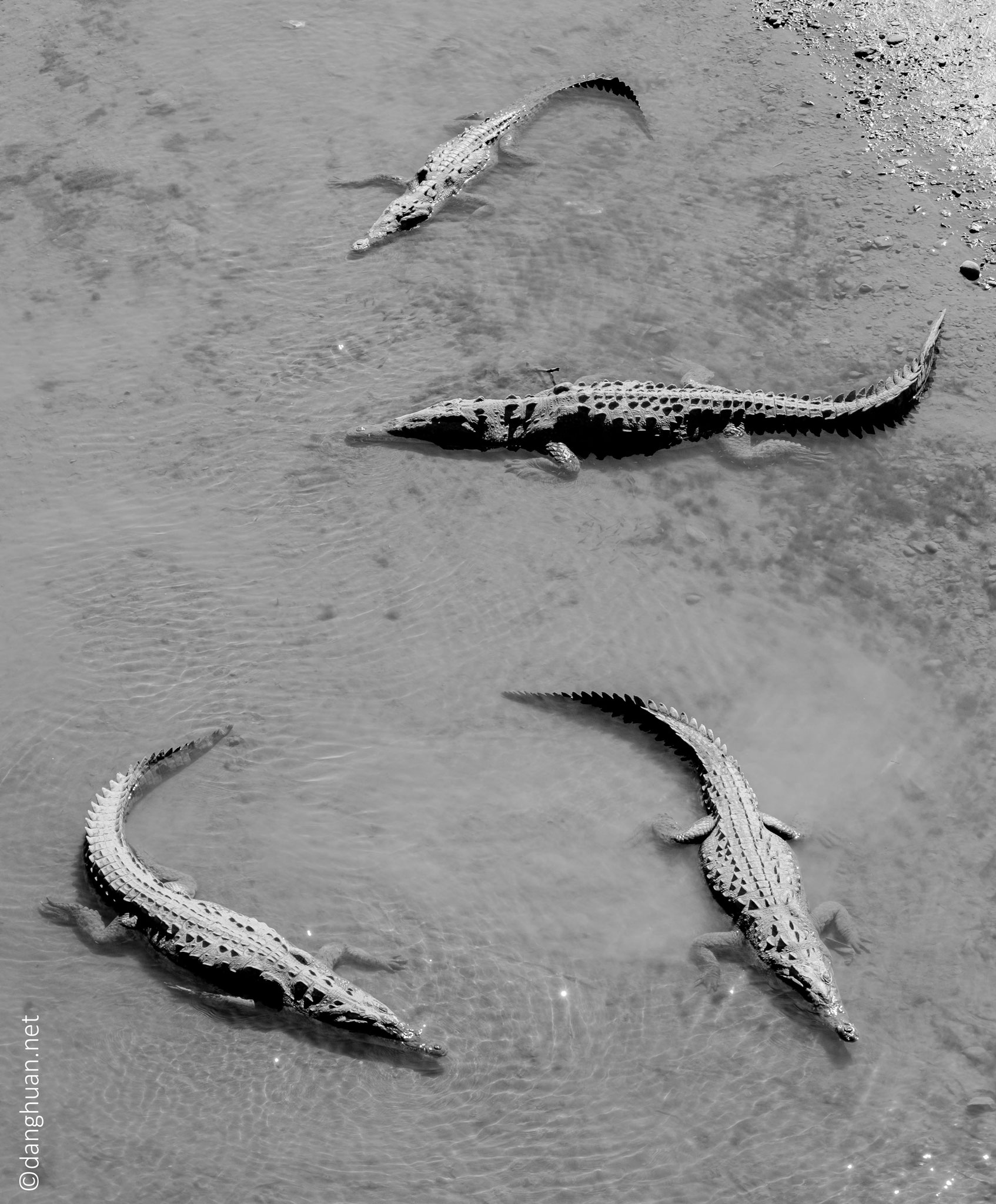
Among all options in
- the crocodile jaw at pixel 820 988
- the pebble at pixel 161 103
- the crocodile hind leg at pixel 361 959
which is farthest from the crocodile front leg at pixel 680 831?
the pebble at pixel 161 103

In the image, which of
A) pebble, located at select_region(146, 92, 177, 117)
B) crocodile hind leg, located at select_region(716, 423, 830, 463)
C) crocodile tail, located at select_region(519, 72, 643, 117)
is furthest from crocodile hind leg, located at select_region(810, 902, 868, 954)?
pebble, located at select_region(146, 92, 177, 117)

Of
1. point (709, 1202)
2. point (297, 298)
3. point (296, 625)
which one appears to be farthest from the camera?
point (297, 298)

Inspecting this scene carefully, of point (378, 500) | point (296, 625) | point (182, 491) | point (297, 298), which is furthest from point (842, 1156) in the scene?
point (297, 298)

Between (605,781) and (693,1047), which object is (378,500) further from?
(693,1047)

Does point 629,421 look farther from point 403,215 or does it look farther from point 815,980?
point 815,980

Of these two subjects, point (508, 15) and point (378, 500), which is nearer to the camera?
point (378, 500)

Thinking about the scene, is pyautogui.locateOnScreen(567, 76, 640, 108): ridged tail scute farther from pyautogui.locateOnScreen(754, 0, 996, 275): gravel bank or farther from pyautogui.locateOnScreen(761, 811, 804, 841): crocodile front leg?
pyautogui.locateOnScreen(761, 811, 804, 841): crocodile front leg
